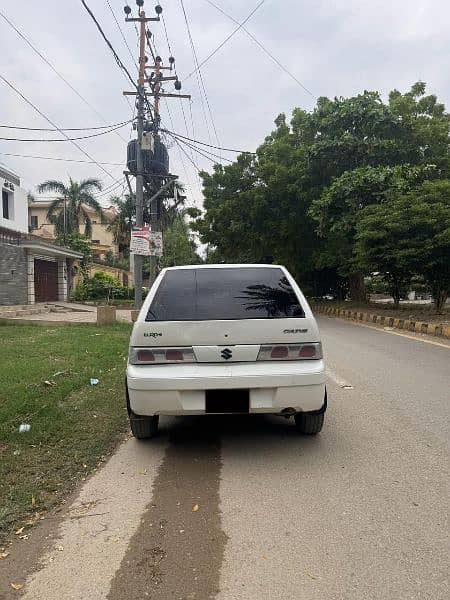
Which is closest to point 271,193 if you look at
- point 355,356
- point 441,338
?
point 441,338

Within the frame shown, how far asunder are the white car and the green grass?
0.70 m

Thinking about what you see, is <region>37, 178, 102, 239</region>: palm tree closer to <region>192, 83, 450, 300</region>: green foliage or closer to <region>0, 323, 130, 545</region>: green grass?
<region>192, 83, 450, 300</region>: green foliage

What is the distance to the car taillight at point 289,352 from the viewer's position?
439cm

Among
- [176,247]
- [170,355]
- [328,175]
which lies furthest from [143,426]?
[176,247]

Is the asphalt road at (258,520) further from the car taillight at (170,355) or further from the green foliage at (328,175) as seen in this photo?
the green foliage at (328,175)

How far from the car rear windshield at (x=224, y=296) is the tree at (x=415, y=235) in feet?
36.7

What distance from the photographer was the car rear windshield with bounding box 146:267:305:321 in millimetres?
4535

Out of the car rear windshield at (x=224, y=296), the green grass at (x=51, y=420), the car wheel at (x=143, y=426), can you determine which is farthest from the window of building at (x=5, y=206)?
the car wheel at (x=143, y=426)

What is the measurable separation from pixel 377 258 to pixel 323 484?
48.5 ft

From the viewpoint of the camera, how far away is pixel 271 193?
24500 mm

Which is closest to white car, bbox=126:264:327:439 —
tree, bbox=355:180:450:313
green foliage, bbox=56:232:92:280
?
tree, bbox=355:180:450:313

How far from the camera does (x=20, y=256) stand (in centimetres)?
2291

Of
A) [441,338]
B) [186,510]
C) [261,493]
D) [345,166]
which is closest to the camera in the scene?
[186,510]

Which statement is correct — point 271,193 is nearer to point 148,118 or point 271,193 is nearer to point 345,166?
point 345,166
